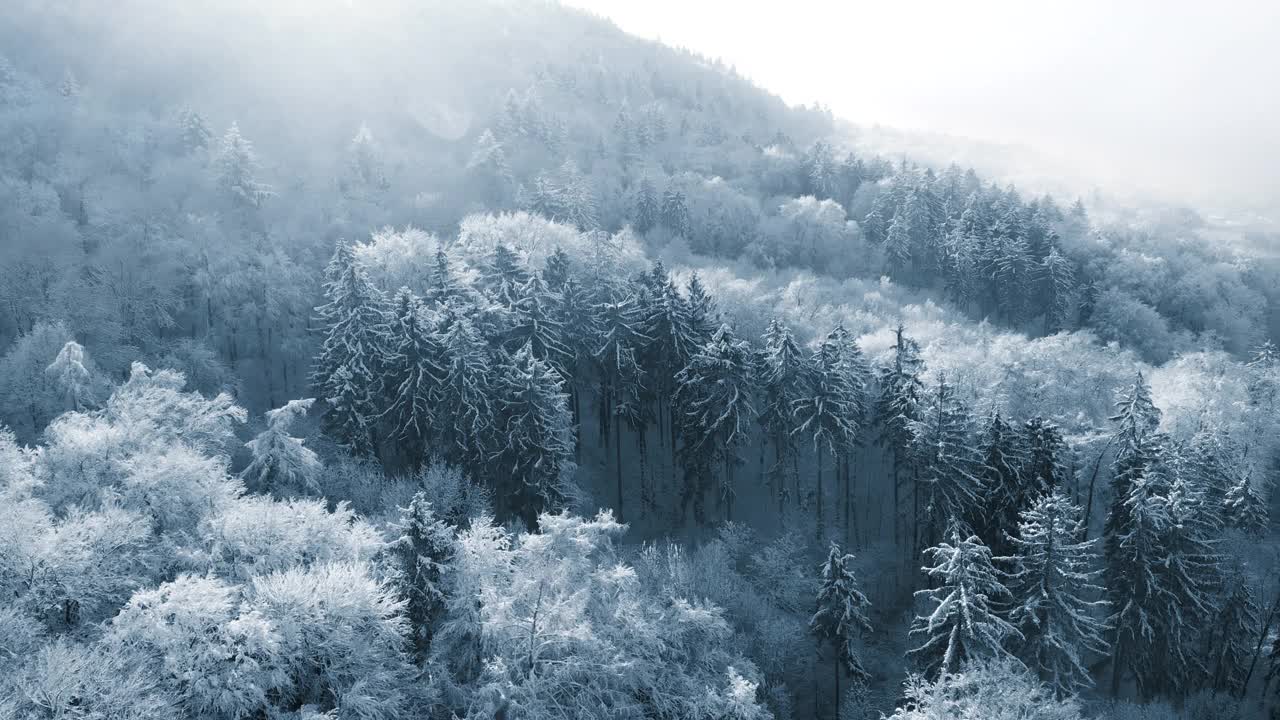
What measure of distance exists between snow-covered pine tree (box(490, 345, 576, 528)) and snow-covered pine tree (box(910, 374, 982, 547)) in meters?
19.0

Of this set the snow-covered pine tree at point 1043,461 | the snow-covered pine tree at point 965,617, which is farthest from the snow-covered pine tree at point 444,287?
the snow-covered pine tree at point 1043,461

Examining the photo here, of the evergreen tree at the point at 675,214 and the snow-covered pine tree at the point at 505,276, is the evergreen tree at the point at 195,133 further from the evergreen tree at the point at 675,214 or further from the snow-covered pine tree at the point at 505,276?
the snow-covered pine tree at the point at 505,276

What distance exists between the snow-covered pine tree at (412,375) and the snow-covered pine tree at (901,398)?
25658 mm

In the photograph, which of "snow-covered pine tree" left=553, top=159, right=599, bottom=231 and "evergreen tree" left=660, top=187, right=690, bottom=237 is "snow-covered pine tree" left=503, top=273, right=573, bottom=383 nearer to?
"snow-covered pine tree" left=553, top=159, right=599, bottom=231

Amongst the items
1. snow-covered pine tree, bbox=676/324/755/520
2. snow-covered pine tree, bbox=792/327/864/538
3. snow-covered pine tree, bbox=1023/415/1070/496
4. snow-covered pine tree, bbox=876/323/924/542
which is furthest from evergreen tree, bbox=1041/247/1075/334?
snow-covered pine tree, bbox=676/324/755/520

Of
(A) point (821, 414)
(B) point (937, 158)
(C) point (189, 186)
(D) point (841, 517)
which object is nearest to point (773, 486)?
(D) point (841, 517)

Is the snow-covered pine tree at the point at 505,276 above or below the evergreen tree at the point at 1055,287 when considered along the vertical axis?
above

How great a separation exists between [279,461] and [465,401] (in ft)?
31.3

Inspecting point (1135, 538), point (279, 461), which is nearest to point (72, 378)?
point (279, 461)

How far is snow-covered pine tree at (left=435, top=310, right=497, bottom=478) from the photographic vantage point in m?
42.2

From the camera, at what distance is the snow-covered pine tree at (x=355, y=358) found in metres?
43.6

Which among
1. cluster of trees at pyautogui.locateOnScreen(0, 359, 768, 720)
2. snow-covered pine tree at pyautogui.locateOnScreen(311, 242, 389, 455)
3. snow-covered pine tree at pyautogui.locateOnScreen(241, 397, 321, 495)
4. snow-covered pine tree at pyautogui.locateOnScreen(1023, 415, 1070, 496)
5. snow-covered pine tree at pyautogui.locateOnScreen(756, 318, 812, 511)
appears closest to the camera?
cluster of trees at pyautogui.locateOnScreen(0, 359, 768, 720)

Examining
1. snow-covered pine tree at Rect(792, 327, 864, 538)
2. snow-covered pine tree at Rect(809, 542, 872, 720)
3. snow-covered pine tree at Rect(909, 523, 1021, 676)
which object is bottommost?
snow-covered pine tree at Rect(809, 542, 872, 720)

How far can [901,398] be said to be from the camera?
1751 inches
